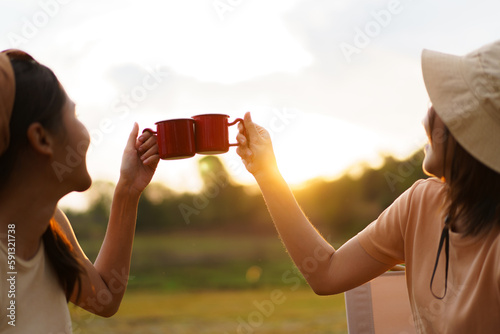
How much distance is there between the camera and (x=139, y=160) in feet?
4.93

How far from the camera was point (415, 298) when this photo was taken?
131cm

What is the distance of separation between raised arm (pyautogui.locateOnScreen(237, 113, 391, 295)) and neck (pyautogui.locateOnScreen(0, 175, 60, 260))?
0.61 metres

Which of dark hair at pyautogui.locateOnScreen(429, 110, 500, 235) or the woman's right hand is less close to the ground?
dark hair at pyautogui.locateOnScreen(429, 110, 500, 235)

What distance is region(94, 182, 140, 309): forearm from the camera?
53.9 inches

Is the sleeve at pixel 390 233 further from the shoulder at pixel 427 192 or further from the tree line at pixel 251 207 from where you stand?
the tree line at pixel 251 207

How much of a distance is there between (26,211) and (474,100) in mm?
1022

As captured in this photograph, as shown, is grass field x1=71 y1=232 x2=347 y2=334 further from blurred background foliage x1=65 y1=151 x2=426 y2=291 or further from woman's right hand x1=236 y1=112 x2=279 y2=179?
woman's right hand x1=236 y1=112 x2=279 y2=179

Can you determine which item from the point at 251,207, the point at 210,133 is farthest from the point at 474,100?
the point at 251,207

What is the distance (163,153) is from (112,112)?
0.62m

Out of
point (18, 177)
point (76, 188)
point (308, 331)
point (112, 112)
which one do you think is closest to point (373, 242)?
point (76, 188)

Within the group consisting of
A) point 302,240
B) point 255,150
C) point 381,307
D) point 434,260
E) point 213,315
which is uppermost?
point 255,150

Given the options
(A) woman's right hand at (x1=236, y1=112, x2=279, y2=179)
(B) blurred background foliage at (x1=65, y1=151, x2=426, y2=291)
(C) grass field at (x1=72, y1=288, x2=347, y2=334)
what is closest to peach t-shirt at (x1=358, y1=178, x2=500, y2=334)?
(A) woman's right hand at (x1=236, y1=112, x2=279, y2=179)

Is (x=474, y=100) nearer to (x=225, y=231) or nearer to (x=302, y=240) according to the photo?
(x=302, y=240)

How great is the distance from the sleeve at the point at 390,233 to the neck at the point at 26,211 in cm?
84
